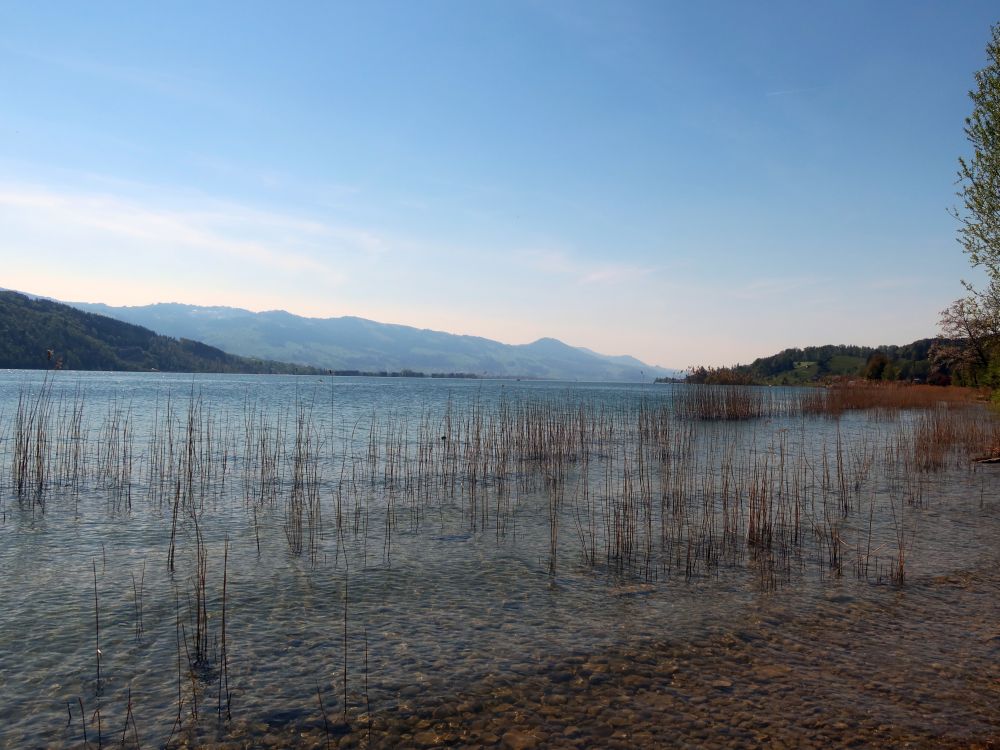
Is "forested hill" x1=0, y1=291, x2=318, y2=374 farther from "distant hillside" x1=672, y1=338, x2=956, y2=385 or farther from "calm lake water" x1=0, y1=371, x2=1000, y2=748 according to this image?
"distant hillside" x1=672, y1=338, x2=956, y2=385

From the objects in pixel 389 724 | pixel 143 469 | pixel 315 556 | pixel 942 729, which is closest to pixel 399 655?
pixel 389 724

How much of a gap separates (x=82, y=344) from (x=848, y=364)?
4961 inches

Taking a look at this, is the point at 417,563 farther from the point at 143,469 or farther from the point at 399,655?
the point at 143,469

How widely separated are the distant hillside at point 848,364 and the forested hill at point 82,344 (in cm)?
8394

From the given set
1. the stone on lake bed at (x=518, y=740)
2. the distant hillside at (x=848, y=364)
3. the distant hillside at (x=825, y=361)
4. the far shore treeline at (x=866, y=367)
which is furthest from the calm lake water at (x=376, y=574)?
the distant hillside at (x=825, y=361)

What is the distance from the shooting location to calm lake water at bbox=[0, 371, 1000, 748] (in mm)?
4508

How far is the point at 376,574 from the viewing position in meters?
7.20

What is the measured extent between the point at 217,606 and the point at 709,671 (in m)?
4.66

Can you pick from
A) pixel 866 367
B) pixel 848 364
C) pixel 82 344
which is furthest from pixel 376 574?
pixel 82 344

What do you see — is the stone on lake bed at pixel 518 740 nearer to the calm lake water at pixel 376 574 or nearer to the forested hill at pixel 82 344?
the calm lake water at pixel 376 574

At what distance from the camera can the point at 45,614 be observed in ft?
19.0

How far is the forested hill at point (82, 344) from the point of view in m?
88.9

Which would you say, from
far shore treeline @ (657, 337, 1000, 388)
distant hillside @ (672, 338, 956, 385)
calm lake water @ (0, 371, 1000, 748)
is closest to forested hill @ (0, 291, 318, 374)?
calm lake water @ (0, 371, 1000, 748)

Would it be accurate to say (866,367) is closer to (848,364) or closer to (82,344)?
(848,364)
